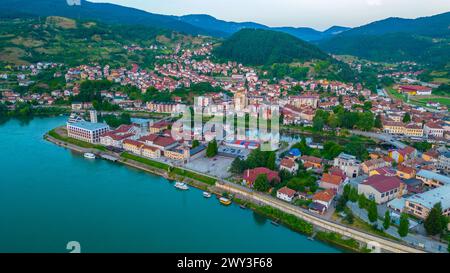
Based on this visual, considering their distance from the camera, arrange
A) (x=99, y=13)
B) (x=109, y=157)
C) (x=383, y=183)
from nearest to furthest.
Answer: (x=383, y=183)
(x=109, y=157)
(x=99, y=13)

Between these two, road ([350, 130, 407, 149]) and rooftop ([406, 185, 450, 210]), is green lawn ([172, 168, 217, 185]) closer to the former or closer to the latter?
rooftop ([406, 185, 450, 210])

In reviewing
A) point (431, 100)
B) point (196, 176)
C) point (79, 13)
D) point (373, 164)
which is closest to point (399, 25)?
point (79, 13)

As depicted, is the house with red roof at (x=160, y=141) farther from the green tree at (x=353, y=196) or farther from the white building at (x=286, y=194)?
the green tree at (x=353, y=196)

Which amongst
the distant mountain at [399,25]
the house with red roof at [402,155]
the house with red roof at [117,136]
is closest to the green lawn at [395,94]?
the house with red roof at [402,155]

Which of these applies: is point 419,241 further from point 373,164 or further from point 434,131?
point 434,131

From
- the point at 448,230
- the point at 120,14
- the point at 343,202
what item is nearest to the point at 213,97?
the point at 343,202

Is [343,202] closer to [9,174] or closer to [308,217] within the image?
[308,217]
